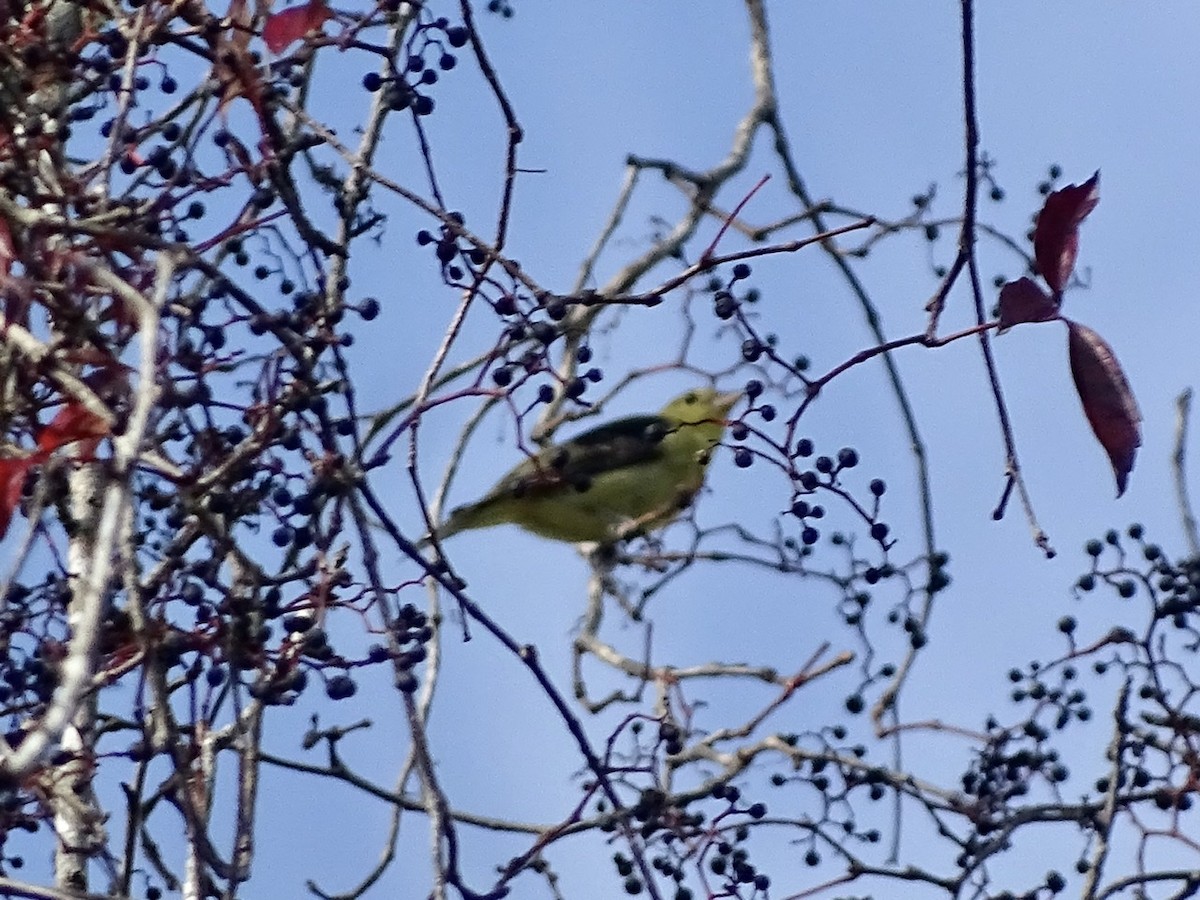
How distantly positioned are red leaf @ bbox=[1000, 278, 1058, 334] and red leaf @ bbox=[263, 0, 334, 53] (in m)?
1.10

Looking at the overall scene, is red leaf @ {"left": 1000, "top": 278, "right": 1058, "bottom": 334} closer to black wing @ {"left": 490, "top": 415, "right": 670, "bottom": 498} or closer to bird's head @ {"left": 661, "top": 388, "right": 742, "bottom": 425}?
black wing @ {"left": 490, "top": 415, "right": 670, "bottom": 498}

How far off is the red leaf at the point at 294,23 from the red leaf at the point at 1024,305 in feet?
3.61

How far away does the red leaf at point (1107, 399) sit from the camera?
7.18ft

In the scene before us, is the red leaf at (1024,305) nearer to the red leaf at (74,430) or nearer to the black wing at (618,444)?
the red leaf at (74,430)

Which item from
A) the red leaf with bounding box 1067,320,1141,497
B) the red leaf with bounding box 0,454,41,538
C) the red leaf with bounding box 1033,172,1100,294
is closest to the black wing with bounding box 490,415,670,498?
the red leaf with bounding box 1033,172,1100,294

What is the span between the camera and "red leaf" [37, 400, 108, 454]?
2.04 meters

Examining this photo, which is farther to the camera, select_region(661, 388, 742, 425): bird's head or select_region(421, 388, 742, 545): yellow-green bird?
select_region(661, 388, 742, 425): bird's head

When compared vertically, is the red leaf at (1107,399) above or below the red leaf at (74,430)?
above

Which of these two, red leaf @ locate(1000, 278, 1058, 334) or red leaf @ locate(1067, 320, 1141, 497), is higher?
red leaf @ locate(1000, 278, 1058, 334)

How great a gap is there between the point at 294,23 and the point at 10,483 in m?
0.96

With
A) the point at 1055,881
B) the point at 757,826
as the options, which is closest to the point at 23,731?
the point at 757,826

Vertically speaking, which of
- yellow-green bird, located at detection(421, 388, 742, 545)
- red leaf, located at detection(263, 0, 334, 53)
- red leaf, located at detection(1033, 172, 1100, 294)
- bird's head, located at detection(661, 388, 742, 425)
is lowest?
red leaf, located at detection(1033, 172, 1100, 294)

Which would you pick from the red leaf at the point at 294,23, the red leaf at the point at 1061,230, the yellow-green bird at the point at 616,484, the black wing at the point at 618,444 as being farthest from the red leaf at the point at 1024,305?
the black wing at the point at 618,444

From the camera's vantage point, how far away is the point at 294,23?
261 cm
